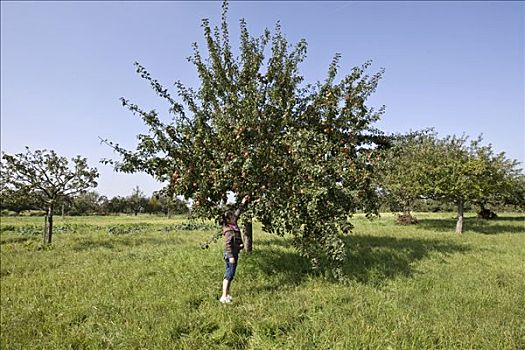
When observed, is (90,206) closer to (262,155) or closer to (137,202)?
(137,202)

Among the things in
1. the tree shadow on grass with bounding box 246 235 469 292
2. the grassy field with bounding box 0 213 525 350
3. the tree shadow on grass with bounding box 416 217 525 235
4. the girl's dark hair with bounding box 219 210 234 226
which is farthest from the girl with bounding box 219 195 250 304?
the tree shadow on grass with bounding box 416 217 525 235

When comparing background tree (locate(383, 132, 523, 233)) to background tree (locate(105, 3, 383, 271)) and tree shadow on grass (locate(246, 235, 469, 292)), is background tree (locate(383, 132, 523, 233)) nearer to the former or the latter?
tree shadow on grass (locate(246, 235, 469, 292))

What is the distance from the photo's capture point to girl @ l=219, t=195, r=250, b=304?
28.2 feet

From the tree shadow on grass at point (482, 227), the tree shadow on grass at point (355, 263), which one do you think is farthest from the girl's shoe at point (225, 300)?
the tree shadow on grass at point (482, 227)

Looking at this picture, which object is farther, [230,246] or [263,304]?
[230,246]

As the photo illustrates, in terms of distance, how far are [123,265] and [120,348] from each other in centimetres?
697

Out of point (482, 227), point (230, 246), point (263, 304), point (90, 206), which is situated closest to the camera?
point (263, 304)

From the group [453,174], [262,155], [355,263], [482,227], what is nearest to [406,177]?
[453,174]

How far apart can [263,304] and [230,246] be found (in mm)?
1606

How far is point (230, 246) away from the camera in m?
8.94

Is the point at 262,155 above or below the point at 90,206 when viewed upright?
above

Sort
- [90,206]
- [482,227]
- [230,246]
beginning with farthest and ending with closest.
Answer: [90,206]
[482,227]
[230,246]

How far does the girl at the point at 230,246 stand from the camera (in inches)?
339

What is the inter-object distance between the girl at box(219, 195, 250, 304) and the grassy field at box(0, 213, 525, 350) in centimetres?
41
